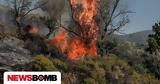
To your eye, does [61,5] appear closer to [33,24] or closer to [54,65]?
[33,24]

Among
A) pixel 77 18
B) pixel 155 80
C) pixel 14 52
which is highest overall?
pixel 77 18

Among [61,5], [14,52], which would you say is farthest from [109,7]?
[14,52]

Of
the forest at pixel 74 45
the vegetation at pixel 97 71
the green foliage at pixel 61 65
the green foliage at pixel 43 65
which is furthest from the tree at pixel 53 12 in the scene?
the green foliage at pixel 43 65

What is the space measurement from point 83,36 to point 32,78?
35.5 meters

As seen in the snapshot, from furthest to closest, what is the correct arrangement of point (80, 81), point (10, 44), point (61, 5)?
1. point (61, 5)
2. point (10, 44)
3. point (80, 81)

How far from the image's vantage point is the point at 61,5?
53344 millimetres

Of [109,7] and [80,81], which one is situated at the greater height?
[109,7]

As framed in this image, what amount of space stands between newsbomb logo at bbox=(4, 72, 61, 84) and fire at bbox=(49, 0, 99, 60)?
3113cm

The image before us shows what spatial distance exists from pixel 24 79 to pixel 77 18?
37833 millimetres

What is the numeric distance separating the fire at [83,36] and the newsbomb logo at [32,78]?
1226 inches

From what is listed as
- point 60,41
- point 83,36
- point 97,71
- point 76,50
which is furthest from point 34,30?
point 97,71

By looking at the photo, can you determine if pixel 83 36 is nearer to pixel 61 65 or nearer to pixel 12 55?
pixel 12 55

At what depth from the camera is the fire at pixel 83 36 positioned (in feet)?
141

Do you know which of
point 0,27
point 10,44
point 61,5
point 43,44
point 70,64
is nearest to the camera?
point 70,64
